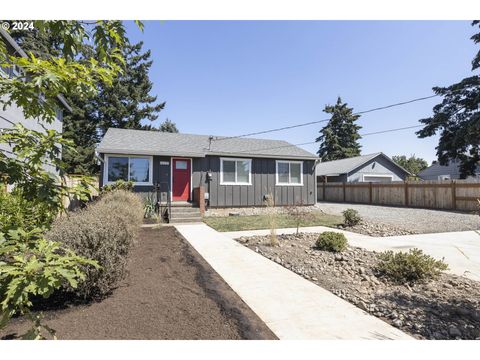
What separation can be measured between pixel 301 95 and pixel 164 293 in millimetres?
12322

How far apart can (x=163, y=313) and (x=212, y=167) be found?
419 inches

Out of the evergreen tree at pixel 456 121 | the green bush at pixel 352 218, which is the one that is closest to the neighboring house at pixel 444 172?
the evergreen tree at pixel 456 121

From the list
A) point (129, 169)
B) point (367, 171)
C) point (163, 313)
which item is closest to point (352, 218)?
point (163, 313)

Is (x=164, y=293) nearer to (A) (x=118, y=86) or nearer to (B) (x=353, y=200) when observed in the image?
(B) (x=353, y=200)

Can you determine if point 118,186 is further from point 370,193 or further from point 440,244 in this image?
point 370,193

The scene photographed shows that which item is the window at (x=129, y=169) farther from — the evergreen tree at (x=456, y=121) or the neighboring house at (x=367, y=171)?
the evergreen tree at (x=456, y=121)

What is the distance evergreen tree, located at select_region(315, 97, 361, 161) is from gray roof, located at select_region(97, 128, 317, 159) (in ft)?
91.5

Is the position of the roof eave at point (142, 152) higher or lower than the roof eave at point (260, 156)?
lower

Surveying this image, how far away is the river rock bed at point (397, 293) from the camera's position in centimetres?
289

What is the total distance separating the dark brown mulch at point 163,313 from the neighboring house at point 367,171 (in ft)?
75.3

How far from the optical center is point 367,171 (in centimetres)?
2622

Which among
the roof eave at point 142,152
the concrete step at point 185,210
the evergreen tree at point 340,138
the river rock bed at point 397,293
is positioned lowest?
the river rock bed at point 397,293
